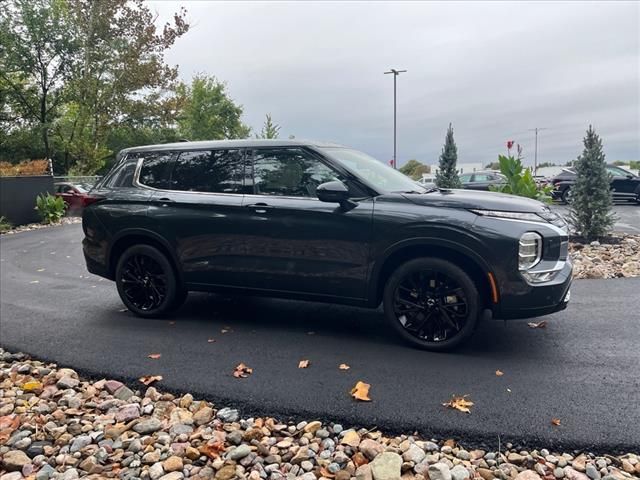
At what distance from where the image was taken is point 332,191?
3.74 metres

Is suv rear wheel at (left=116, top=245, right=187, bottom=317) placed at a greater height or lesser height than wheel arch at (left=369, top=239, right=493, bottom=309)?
lesser

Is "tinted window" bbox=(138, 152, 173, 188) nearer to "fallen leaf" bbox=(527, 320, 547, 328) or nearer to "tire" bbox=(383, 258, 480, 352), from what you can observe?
"tire" bbox=(383, 258, 480, 352)

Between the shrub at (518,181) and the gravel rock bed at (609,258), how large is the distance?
1.11m

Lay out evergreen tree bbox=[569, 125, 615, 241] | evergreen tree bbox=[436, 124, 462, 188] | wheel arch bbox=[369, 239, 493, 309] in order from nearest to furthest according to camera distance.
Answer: wheel arch bbox=[369, 239, 493, 309] → evergreen tree bbox=[569, 125, 615, 241] → evergreen tree bbox=[436, 124, 462, 188]

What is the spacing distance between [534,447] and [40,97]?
94.1 feet

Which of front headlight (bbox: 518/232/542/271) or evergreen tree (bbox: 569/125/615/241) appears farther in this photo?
evergreen tree (bbox: 569/125/615/241)

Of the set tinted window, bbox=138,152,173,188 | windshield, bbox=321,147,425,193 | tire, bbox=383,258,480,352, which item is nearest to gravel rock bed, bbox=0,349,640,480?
tire, bbox=383,258,480,352

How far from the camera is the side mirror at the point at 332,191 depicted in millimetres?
3736

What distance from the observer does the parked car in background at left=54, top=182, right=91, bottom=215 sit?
57.0 ft

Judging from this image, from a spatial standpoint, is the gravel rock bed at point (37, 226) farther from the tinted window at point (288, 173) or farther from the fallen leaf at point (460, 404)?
the fallen leaf at point (460, 404)

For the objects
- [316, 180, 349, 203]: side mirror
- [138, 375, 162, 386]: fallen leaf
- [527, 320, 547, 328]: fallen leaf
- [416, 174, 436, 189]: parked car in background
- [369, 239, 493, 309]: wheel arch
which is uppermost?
[416, 174, 436, 189]: parked car in background

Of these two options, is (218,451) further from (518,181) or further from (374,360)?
(518,181)

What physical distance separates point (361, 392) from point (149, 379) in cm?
158

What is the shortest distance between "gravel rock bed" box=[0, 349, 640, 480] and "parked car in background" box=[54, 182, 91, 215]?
1580 centimetres
